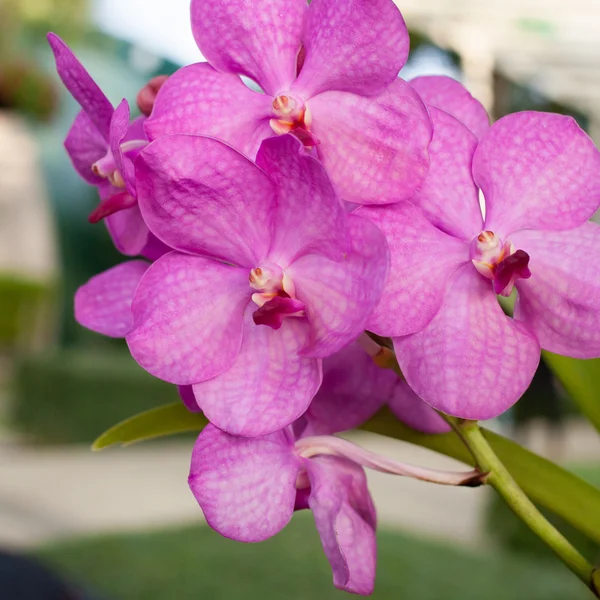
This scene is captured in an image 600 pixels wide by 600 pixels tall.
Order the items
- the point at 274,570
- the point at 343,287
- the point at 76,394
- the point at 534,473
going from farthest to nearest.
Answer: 1. the point at 76,394
2. the point at 274,570
3. the point at 534,473
4. the point at 343,287

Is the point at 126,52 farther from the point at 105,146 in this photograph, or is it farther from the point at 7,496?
the point at 105,146

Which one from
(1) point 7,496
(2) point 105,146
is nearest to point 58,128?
(1) point 7,496

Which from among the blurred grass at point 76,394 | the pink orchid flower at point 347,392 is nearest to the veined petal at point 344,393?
the pink orchid flower at point 347,392

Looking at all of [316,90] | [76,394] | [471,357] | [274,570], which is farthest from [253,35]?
[76,394]

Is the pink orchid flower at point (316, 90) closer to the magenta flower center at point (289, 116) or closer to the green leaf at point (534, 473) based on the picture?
the magenta flower center at point (289, 116)

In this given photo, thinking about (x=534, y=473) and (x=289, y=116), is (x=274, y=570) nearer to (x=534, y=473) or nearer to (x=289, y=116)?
(x=534, y=473)

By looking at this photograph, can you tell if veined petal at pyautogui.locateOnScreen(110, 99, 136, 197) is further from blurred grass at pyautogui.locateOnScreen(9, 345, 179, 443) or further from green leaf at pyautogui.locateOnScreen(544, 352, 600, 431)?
blurred grass at pyautogui.locateOnScreen(9, 345, 179, 443)
